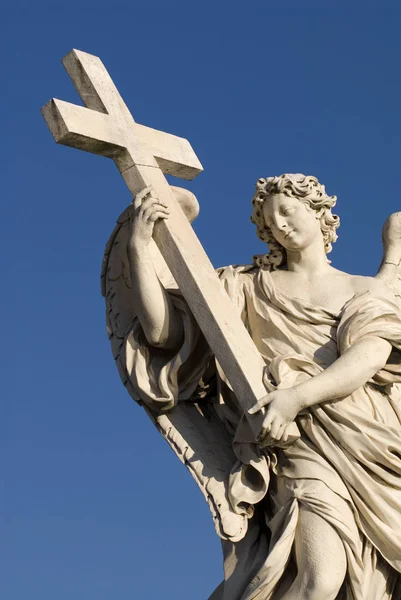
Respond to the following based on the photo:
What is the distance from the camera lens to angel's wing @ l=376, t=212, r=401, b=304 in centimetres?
997

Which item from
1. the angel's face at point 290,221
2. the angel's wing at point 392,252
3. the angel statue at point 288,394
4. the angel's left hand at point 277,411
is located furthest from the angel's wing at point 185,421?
the angel's wing at point 392,252

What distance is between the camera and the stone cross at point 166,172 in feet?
29.9

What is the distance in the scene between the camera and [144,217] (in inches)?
375

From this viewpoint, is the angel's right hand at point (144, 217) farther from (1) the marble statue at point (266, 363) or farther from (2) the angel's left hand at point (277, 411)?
(2) the angel's left hand at point (277, 411)

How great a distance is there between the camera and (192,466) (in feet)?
30.8

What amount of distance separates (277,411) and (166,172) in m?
2.18

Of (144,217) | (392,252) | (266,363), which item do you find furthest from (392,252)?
(144,217)

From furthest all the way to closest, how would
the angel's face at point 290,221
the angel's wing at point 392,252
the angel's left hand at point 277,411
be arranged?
1. the angel's wing at point 392,252
2. the angel's face at point 290,221
3. the angel's left hand at point 277,411

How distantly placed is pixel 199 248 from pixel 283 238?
54 cm

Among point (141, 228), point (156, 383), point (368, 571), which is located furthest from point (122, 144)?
point (368, 571)

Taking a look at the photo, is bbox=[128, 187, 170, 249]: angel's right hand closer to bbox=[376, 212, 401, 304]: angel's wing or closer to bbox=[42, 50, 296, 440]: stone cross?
bbox=[42, 50, 296, 440]: stone cross

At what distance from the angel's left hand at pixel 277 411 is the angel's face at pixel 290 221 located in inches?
48.0

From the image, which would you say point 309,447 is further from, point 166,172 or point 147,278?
point 166,172

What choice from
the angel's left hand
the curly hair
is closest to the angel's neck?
the curly hair
